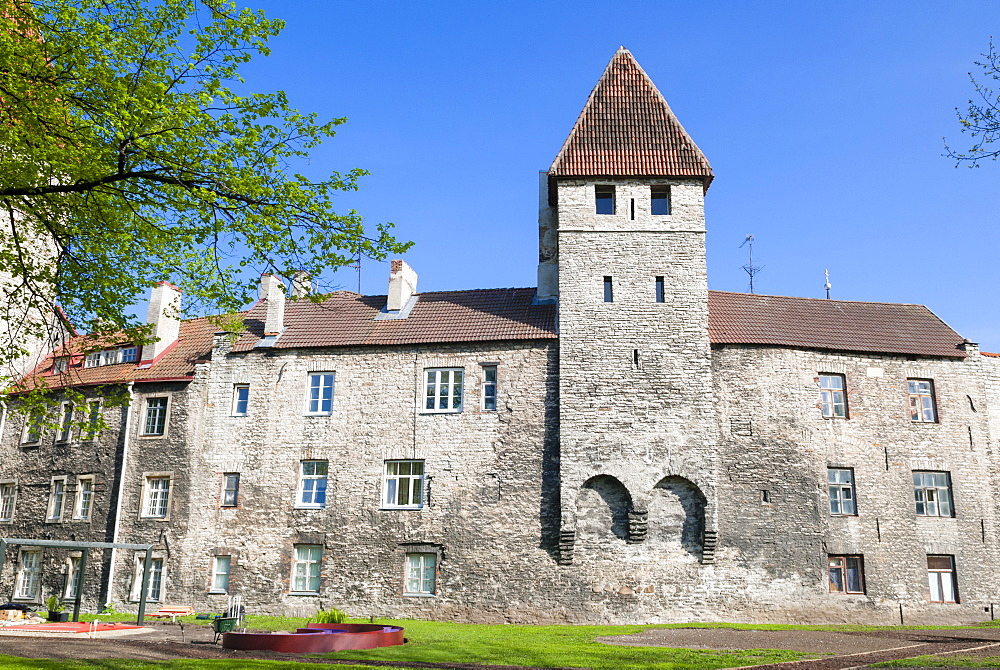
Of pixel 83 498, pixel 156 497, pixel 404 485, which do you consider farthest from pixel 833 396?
pixel 83 498

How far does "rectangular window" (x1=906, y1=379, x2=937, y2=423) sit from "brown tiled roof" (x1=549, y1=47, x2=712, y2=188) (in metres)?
9.41

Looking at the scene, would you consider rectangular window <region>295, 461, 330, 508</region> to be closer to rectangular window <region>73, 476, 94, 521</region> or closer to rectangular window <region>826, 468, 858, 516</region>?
rectangular window <region>73, 476, 94, 521</region>

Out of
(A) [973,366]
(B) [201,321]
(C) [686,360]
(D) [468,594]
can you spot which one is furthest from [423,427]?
(A) [973,366]

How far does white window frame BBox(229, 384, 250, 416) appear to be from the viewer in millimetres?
29469

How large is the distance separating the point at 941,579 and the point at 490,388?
14841mm

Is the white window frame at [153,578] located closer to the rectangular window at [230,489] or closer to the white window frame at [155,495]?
the white window frame at [155,495]

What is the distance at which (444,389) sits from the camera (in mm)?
28547

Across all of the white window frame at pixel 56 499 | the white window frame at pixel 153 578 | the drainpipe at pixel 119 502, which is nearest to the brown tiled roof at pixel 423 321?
the drainpipe at pixel 119 502

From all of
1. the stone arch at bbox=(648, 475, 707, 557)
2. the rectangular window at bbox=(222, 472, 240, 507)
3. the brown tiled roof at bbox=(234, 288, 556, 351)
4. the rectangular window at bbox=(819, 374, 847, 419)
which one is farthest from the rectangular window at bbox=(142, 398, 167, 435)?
the rectangular window at bbox=(819, 374, 847, 419)

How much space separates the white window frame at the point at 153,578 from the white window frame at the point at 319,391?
6.69 m

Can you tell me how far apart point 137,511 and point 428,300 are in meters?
12.0

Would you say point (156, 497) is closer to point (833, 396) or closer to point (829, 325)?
point (833, 396)

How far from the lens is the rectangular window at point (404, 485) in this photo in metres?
27.7

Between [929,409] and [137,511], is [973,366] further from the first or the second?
[137,511]
